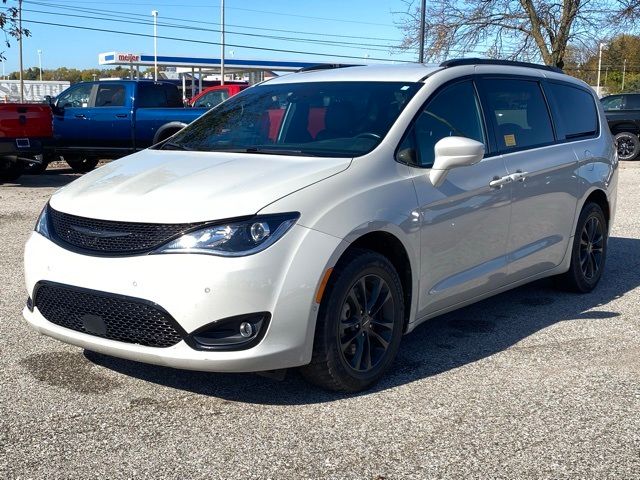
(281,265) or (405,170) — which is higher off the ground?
(405,170)

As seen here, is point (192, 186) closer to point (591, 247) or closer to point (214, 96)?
point (591, 247)

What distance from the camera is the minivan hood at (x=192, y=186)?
3.94 metres

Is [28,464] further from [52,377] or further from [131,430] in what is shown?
[52,377]

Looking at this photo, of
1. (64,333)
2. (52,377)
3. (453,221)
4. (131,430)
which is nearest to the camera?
(131,430)

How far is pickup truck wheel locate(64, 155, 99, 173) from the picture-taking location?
1729 centimetres

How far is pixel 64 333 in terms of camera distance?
4.21m

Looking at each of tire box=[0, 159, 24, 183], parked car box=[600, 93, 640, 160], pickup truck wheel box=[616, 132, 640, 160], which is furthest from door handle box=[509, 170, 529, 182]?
pickup truck wheel box=[616, 132, 640, 160]

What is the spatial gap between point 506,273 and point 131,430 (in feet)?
9.29

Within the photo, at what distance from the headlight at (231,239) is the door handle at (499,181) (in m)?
1.86

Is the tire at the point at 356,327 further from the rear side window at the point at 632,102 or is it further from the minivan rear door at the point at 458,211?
the rear side window at the point at 632,102

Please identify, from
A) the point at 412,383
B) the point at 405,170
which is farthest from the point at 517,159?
the point at 412,383

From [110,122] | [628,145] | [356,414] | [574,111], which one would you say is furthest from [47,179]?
[628,145]

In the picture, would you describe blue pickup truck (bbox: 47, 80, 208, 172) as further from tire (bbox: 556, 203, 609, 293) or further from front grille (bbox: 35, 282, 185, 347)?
front grille (bbox: 35, 282, 185, 347)

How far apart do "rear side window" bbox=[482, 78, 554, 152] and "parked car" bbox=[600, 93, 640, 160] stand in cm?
1795
